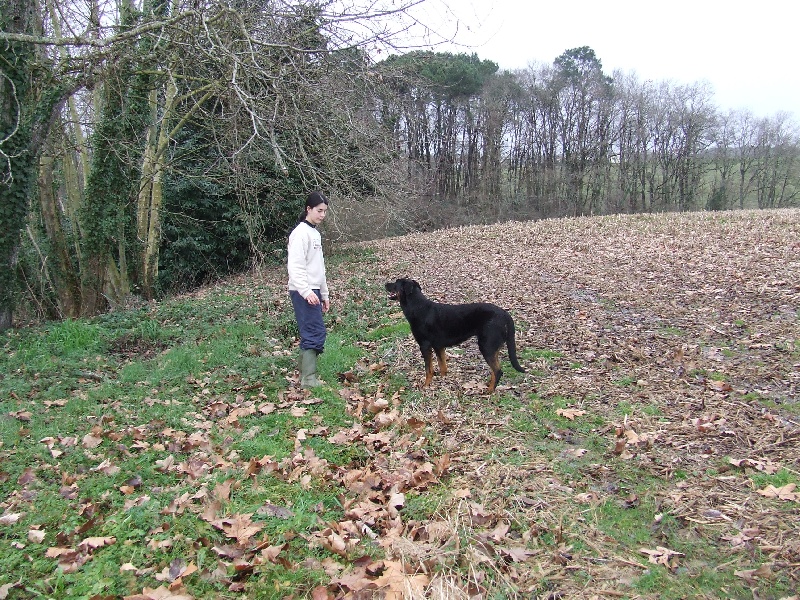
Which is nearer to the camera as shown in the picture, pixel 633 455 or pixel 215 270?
pixel 633 455

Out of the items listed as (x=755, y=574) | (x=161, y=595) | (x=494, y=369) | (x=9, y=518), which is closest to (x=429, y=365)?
(x=494, y=369)

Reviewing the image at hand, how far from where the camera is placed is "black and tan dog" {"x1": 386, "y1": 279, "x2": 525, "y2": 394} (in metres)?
5.63

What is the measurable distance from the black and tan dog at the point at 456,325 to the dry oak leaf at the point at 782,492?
2.58 metres

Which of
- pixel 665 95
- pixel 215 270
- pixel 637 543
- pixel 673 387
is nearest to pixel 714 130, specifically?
pixel 665 95

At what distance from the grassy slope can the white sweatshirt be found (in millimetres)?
1204

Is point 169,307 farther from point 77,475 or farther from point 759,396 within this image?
point 759,396

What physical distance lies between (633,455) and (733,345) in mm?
3451

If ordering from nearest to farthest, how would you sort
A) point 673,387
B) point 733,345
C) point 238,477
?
point 238,477, point 673,387, point 733,345

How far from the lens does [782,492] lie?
11.5ft

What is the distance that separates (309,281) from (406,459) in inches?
90.4

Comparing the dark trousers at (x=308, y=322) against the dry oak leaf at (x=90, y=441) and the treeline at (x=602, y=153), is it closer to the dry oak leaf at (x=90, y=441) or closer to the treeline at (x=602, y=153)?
the dry oak leaf at (x=90, y=441)

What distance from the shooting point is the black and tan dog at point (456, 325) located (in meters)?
5.63

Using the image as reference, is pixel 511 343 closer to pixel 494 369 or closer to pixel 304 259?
pixel 494 369

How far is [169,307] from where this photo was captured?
10.5 m
